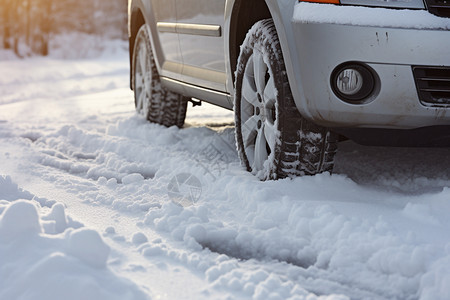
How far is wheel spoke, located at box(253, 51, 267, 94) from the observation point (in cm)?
384

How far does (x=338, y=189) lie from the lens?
3.54 m

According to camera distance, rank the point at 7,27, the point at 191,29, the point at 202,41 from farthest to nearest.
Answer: the point at 7,27
the point at 191,29
the point at 202,41

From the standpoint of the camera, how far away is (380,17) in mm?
3174

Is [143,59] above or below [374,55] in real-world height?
below

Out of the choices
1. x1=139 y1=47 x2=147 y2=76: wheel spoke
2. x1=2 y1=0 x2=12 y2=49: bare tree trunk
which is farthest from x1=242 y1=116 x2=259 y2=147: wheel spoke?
x1=2 y1=0 x2=12 y2=49: bare tree trunk

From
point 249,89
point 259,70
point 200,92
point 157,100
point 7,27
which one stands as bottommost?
point 7,27

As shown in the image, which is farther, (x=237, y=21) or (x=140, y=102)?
(x=140, y=102)

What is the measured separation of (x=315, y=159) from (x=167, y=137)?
224 centimetres

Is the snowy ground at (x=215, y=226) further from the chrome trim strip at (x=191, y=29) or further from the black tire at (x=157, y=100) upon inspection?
the black tire at (x=157, y=100)

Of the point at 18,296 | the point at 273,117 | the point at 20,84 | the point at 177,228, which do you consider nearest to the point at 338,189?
the point at 273,117

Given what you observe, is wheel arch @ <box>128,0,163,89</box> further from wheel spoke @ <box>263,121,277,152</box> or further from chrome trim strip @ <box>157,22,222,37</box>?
wheel spoke @ <box>263,121,277,152</box>

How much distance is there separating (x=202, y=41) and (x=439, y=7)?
77.9 inches

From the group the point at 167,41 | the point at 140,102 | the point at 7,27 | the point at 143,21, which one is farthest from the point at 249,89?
the point at 7,27

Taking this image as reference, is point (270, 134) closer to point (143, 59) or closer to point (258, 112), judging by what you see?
point (258, 112)
